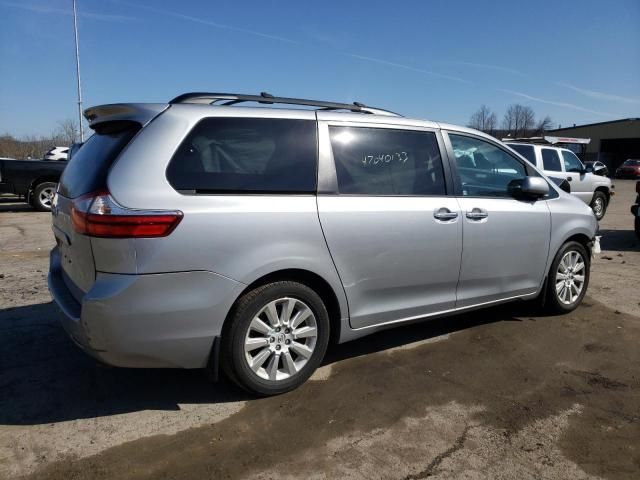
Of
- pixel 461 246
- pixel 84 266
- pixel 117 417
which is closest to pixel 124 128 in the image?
pixel 84 266

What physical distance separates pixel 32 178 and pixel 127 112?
1212 cm

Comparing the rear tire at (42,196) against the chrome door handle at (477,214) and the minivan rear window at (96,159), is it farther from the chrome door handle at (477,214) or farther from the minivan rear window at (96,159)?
the chrome door handle at (477,214)

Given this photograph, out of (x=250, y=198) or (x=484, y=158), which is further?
(x=484, y=158)

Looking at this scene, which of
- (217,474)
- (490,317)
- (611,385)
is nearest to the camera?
(217,474)

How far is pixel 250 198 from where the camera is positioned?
3.16 meters

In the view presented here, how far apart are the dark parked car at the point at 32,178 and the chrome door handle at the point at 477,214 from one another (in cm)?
1223

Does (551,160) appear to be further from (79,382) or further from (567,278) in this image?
(79,382)

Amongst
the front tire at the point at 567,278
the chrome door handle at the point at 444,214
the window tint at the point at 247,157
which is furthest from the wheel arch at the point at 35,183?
the front tire at the point at 567,278

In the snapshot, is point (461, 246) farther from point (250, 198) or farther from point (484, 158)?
point (250, 198)

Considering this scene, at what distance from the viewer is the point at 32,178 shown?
13.5 meters

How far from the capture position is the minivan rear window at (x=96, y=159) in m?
2.99

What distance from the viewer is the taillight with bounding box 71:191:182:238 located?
9.14 feet

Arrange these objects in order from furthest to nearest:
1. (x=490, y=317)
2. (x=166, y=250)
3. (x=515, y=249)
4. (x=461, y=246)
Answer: (x=490, y=317), (x=515, y=249), (x=461, y=246), (x=166, y=250)

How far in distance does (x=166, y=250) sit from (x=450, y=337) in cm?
276
